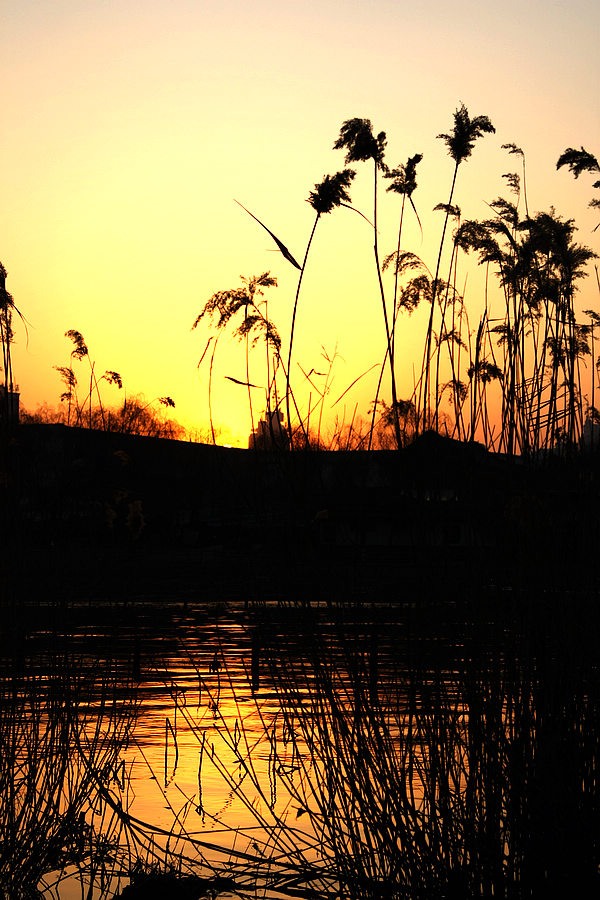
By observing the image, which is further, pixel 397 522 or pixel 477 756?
pixel 397 522

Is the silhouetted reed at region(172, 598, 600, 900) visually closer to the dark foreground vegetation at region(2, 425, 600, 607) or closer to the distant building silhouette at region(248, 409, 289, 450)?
the dark foreground vegetation at region(2, 425, 600, 607)

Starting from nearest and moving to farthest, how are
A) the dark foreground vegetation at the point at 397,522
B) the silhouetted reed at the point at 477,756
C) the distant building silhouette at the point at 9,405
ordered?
the silhouetted reed at the point at 477,756
the dark foreground vegetation at the point at 397,522
the distant building silhouette at the point at 9,405

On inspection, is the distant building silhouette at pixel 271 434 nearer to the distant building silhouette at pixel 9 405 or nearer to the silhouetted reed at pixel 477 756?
the silhouetted reed at pixel 477 756

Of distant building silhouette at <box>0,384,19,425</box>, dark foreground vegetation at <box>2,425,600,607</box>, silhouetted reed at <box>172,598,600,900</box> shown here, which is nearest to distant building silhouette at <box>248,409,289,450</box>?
dark foreground vegetation at <box>2,425,600,607</box>

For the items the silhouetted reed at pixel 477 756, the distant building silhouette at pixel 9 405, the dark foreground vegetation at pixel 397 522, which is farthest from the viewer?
the distant building silhouette at pixel 9 405

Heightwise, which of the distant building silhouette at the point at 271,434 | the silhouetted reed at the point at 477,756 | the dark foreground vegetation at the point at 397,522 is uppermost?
the distant building silhouette at the point at 271,434

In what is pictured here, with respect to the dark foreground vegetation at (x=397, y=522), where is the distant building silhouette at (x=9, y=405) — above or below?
above

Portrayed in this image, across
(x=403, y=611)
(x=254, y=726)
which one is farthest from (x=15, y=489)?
(x=254, y=726)

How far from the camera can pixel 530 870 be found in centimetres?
417

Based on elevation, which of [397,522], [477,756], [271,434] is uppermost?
[271,434]

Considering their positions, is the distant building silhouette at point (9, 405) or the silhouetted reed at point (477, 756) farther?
the distant building silhouette at point (9, 405)

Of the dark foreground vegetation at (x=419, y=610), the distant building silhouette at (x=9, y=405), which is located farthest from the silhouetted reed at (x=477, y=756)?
the distant building silhouette at (x=9, y=405)

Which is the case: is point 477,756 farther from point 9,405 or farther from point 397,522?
point 9,405

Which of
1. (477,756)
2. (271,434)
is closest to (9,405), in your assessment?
(271,434)
